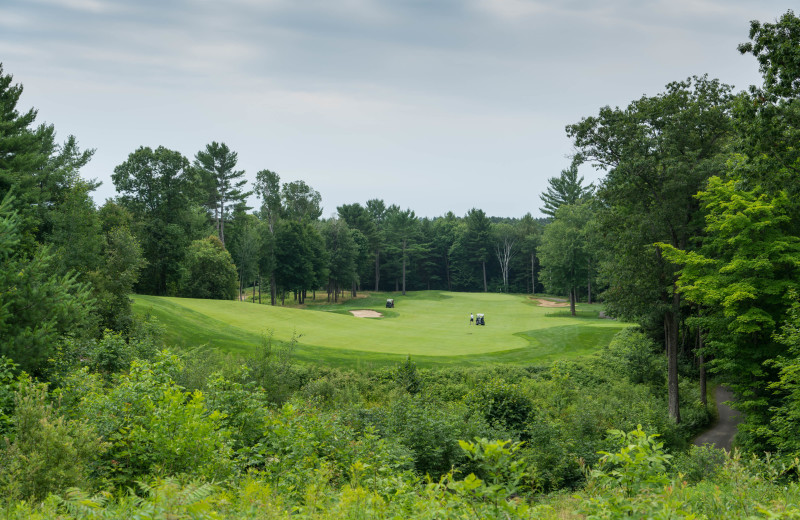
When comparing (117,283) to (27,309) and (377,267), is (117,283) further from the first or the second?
(377,267)

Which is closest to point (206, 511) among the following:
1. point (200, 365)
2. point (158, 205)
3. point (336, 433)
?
point (336, 433)

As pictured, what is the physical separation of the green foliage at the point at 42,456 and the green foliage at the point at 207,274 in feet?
163

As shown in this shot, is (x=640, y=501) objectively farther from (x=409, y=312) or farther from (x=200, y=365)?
(x=409, y=312)

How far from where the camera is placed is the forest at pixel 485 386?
6.08 metres

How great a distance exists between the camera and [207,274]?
184ft

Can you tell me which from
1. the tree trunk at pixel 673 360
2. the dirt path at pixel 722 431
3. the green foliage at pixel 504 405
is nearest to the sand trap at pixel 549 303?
the dirt path at pixel 722 431

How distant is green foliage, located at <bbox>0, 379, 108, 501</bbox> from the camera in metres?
6.52

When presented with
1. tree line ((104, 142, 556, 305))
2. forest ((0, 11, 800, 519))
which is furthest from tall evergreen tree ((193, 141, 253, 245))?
forest ((0, 11, 800, 519))

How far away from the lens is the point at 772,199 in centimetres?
1803

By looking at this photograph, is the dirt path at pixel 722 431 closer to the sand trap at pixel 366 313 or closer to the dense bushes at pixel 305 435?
the dense bushes at pixel 305 435

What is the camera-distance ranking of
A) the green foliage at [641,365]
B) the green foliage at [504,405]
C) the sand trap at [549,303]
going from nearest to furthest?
the green foliage at [504,405]
the green foliage at [641,365]
the sand trap at [549,303]

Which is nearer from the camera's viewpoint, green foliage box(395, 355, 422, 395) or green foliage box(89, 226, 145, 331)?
green foliage box(89, 226, 145, 331)

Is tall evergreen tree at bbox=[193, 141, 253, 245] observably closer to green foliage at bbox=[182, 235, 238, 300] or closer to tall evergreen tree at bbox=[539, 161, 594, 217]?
green foliage at bbox=[182, 235, 238, 300]

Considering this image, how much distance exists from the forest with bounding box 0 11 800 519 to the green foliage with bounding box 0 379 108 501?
0.03 meters
